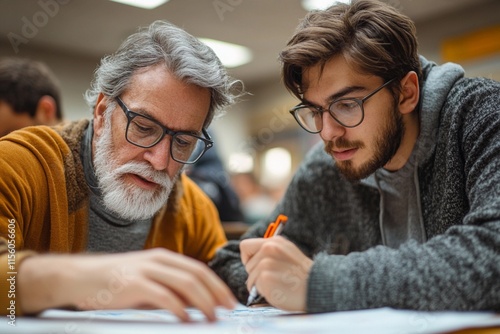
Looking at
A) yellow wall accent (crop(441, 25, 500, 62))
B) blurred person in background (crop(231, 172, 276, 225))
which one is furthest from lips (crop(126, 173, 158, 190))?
yellow wall accent (crop(441, 25, 500, 62))

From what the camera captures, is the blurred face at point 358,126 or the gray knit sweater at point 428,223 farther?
the blurred face at point 358,126

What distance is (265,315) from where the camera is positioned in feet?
2.76

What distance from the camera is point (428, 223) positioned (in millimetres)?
1182

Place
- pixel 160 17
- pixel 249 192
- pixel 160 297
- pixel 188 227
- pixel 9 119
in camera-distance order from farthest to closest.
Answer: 1. pixel 249 192
2. pixel 160 17
3. pixel 9 119
4. pixel 188 227
5. pixel 160 297

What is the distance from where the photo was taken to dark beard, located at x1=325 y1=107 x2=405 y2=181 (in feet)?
3.78

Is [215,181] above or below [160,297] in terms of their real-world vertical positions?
above

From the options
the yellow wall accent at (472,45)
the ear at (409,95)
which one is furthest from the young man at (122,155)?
the yellow wall accent at (472,45)

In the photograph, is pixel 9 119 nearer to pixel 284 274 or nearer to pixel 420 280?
pixel 284 274

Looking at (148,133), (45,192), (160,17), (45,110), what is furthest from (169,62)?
(160,17)

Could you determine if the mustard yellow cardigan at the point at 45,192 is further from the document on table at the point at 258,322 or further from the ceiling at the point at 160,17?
the ceiling at the point at 160,17

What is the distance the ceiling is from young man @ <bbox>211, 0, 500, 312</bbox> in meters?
3.07

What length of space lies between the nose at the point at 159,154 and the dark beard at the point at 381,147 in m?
0.36

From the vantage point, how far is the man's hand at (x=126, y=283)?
2.05 feet

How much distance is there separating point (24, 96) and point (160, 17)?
2.53m
